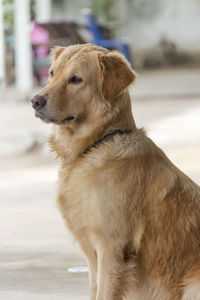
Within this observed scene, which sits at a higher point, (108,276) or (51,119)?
(51,119)

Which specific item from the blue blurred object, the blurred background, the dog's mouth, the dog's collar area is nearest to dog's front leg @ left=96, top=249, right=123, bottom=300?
the dog's collar area

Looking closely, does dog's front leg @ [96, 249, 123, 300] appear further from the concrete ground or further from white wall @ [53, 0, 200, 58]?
white wall @ [53, 0, 200, 58]

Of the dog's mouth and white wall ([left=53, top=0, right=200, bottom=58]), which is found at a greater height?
the dog's mouth

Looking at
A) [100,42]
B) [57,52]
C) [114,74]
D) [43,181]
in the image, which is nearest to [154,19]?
[100,42]

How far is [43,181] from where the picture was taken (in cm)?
999

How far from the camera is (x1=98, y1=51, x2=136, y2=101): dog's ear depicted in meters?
4.29

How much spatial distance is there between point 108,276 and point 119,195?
373 millimetres

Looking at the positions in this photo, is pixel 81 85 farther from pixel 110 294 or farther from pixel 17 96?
pixel 17 96

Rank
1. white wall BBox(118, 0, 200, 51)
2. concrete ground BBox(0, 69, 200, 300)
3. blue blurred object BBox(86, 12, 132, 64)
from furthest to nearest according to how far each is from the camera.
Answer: white wall BBox(118, 0, 200, 51), blue blurred object BBox(86, 12, 132, 64), concrete ground BBox(0, 69, 200, 300)

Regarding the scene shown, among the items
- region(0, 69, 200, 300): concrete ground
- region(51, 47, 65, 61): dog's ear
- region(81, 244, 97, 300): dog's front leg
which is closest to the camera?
region(81, 244, 97, 300): dog's front leg

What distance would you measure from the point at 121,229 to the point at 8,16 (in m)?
21.2

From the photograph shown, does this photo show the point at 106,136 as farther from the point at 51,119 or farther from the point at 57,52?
the point at 57,52

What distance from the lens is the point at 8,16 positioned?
81.8 ft

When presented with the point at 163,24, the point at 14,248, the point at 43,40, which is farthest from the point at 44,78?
the point at 14,248
